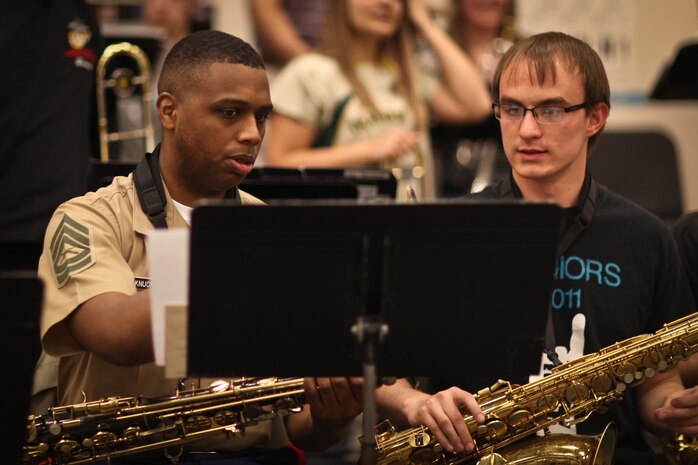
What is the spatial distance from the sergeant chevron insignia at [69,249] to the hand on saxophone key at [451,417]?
111cm

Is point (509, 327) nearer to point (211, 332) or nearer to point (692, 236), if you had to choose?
point (211, 332)

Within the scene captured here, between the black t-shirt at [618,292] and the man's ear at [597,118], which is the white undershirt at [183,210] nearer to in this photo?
the black t-shirt at [618,292]

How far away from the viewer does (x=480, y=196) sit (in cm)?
373

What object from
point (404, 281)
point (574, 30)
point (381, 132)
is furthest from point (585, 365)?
point (574, 30)

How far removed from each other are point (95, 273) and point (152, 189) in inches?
16.9

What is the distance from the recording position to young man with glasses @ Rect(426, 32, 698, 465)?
3445 mm

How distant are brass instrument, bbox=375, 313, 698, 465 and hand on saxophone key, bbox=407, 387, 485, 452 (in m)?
0.14

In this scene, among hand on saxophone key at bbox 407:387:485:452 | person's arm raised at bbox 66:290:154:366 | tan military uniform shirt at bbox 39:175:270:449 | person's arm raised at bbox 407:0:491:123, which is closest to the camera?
person's arm raised at bbox 66:290:154:366

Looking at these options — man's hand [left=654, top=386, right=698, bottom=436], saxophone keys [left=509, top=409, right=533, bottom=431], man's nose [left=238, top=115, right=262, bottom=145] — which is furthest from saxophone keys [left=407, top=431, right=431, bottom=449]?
man's nose [left=238, top=115, right=262, bottom=145]

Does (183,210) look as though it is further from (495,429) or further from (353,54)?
(353,54)

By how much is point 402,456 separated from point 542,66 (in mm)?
1451

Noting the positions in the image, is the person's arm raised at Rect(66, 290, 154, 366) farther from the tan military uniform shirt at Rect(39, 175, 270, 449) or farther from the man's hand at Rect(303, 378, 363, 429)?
the man's hand at Rect(303, 378, 363, 429)

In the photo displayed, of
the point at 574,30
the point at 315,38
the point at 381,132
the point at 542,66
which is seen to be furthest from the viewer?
the point at 574,30

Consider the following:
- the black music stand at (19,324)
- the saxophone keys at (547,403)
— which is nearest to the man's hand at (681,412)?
Answer: the saxophone keys at (547,403)
